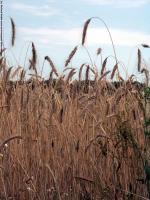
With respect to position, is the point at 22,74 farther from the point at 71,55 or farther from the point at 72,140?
the point at 72,140

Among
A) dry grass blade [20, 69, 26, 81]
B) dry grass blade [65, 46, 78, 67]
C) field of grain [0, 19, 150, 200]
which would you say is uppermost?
dry grass blade [65, 46, 78, 67]

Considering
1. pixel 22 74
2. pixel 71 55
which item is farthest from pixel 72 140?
pixel 22 74

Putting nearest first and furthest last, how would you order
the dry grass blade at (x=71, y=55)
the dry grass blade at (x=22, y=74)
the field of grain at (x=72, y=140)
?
the field of grain at (x=72, y=140), the dry grass blade at (x=71, y=55), the dry grass blade at (x=22, y=74)

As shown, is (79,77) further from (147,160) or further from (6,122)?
(147,160)

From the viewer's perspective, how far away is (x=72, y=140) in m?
3.64

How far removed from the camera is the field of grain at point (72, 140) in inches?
135

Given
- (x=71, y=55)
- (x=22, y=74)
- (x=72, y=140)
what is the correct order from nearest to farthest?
(x=72, y=140) → (x=71, y=55) → (x=22, y=74)

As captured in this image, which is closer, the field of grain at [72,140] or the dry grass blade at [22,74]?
the field of grain at [72,140]

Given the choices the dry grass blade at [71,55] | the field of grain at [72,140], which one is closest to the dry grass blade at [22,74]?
the field of grain at [72,140]

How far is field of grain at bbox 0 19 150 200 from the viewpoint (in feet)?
11.2

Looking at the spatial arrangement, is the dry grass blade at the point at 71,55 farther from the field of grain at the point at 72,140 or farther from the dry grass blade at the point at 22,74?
the dry grass blade at the point at 22,74

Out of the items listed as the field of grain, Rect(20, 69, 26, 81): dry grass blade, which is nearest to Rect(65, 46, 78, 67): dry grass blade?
the field of grain

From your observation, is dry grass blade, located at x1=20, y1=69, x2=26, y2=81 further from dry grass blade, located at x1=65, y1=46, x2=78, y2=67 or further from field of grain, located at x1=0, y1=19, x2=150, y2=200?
dry grass blade, located at x1=65, y1=46, x2=78, y2=67

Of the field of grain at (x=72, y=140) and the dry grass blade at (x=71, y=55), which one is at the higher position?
the dry grass blade at (x=71, y=55)
